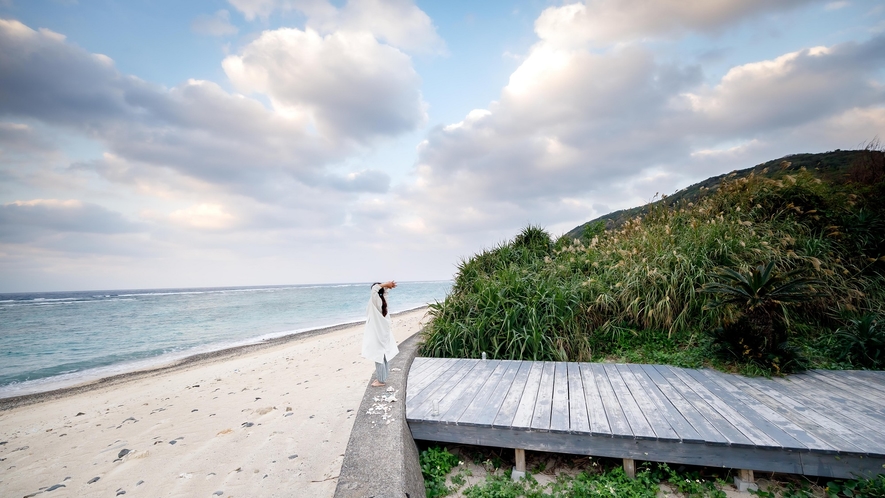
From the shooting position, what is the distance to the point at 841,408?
9.46 ft

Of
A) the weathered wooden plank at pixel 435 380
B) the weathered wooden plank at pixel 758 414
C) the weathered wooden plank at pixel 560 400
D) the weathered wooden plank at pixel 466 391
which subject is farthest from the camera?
the weathered wooden plank at pixel 435 380

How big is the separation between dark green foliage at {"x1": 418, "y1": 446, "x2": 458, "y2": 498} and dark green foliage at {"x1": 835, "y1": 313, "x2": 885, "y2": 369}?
488 centimetres

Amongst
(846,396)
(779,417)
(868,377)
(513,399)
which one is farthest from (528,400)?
(868,377)

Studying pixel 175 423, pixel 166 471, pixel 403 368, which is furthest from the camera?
pixel 175 423

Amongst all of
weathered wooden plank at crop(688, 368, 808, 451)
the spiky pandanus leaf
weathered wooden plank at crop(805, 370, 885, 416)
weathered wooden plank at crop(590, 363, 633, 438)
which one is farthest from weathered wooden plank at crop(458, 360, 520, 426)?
weathered wooden plank at crop(805, 370, 885, 416)

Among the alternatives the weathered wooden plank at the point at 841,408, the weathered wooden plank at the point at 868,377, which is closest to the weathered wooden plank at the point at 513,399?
the weathered wooden plank at the point at 841,408

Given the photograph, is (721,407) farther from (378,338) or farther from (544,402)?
(378,338)

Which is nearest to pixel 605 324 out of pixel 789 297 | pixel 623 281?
pixel 623 281

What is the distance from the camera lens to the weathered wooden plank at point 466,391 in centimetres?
302

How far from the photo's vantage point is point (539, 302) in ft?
17.8

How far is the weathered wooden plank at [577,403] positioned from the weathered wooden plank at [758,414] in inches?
46.7

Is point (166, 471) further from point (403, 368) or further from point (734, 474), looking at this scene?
point (734, 474)

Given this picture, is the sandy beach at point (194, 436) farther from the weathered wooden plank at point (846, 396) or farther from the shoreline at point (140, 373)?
the weathered wooden plank at point (846, 396)

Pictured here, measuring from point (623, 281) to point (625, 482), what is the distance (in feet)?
11.7
